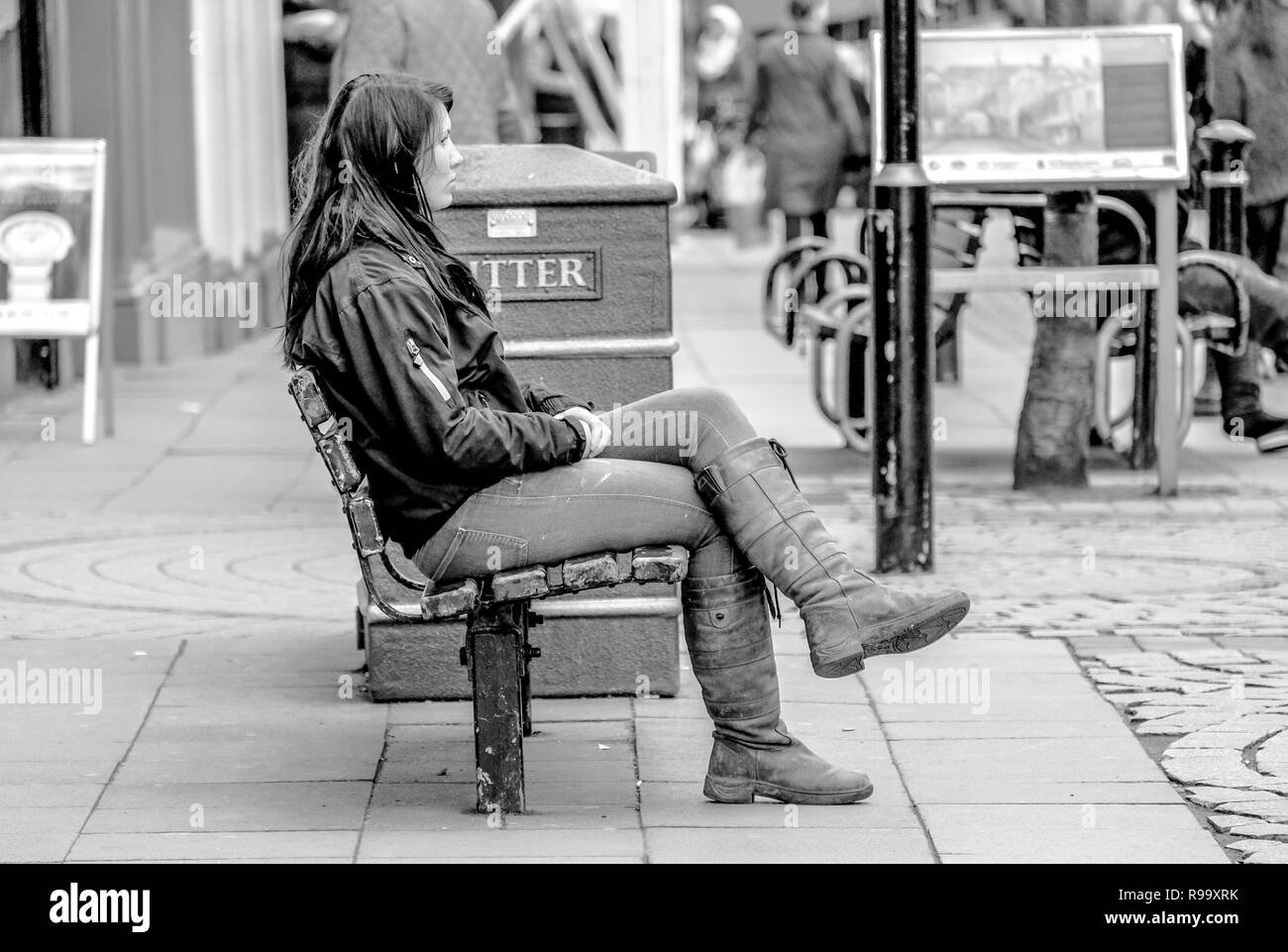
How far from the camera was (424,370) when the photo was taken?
4.25m

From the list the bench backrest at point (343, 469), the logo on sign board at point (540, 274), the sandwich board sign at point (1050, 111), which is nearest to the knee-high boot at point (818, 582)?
the bench backrest at point (343, 469)

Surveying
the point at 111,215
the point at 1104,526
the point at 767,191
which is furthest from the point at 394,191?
the point at 767,191

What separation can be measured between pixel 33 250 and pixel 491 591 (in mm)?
6282

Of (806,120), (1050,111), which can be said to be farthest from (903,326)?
(806,120)

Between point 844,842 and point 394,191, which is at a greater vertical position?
point 394,191

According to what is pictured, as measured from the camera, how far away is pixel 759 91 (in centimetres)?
1581

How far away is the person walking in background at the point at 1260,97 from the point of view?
11.3 metres

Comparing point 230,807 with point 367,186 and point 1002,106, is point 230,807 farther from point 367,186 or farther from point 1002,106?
point 1002,106

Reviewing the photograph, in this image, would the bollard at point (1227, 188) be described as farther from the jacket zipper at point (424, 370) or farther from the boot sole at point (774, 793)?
the jacket zipper at point (424, 370)

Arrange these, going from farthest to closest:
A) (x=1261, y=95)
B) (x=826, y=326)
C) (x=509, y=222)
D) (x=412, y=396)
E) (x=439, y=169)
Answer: (x=1261, y=95), (x=826, y=326), (x=509, y=222), (x=439, y=169), (x=412, y=396)

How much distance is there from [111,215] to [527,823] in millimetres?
8335

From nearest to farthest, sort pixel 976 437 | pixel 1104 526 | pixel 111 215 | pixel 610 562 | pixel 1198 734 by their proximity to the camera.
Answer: pixel 610 562 < pixel 1198 734 < pixel 1104 526 < pixel 976 437 < pixel 111 215

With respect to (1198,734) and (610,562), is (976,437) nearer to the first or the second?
(1198,734)
